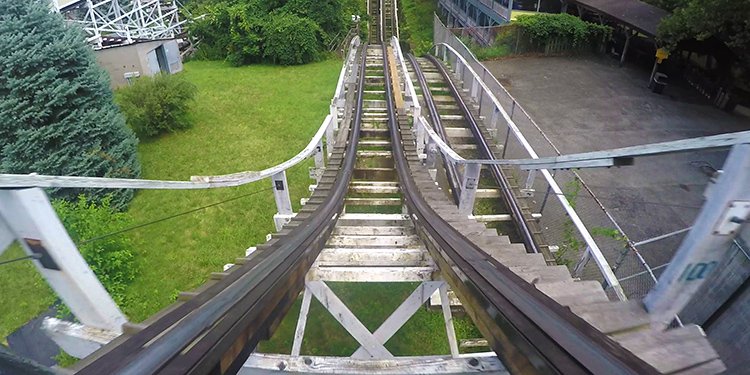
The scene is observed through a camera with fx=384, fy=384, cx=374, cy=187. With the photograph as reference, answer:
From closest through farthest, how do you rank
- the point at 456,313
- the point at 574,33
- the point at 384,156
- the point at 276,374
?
the point at 276,374
the point at 456,313
the point at 384,156
the point at 574,33

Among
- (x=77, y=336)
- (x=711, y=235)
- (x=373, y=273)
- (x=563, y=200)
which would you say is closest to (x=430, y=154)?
(x=563, y=200)

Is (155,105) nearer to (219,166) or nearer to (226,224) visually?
(219,166)

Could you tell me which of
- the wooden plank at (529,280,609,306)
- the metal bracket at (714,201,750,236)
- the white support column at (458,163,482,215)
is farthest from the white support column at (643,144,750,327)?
Result: the white support column at (458,163,482,215)

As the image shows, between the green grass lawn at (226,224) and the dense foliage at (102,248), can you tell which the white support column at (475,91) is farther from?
the dense foliage at (102,248)

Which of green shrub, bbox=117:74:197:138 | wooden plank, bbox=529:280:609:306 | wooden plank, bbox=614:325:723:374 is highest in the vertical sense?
wooden plank, bbox=614:325:723:374

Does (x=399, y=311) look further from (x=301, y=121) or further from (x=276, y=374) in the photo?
(x=301, y=121)

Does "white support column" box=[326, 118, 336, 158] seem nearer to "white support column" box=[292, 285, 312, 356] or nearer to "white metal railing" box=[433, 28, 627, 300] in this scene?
"white metal railing" box=[433, 28, 627, 300]

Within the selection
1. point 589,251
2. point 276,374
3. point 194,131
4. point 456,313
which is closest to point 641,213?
point 589,251
